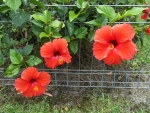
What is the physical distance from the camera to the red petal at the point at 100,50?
1715 mm

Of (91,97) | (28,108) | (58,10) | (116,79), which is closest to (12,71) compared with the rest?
(28,108)

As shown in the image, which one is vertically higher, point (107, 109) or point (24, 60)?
point (24, 60)

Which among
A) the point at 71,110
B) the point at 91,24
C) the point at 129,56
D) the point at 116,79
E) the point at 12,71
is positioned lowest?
the point at 71,110

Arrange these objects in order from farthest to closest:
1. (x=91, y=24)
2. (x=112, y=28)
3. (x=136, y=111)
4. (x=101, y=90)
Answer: (x=101, y=90) < (x=136, y=111) < (x=91, y=24) < (x=112, y=28)

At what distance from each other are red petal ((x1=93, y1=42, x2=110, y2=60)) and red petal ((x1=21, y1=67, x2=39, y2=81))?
43 centimetres

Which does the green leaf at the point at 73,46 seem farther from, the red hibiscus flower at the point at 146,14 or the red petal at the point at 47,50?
the red hibiscus flower at the point at 146,14

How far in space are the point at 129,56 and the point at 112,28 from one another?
205 millimetres

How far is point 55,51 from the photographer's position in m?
1.78

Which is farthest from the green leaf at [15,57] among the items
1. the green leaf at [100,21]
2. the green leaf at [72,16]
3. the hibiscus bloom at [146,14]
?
the hibiscus bloom at [146,14]

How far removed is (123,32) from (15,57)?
720mm

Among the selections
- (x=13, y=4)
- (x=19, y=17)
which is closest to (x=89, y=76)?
(x=19, y=17)

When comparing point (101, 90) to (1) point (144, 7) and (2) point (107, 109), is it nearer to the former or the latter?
(2) point (107, 109)

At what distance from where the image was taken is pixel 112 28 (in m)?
1.69

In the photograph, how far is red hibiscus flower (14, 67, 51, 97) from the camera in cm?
184
